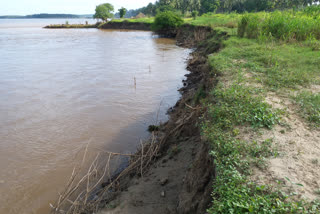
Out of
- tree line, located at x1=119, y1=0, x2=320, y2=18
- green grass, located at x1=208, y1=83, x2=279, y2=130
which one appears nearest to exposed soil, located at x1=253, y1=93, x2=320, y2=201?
green grass, located at x1=208, y1=83, x2=279, y2=130

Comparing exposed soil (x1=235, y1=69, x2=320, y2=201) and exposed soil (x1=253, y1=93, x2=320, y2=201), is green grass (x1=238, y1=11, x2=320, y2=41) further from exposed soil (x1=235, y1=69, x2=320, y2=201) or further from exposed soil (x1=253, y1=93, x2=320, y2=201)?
exposed soil (x1=253, y1=93, x2=320, y2=201)

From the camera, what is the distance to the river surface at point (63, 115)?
6.13 metres

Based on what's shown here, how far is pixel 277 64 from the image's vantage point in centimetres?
802

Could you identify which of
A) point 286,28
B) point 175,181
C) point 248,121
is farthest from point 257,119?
point 286,28

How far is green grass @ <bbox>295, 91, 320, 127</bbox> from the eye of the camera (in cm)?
462

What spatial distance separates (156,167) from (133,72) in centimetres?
1208

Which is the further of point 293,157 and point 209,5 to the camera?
point 209,5

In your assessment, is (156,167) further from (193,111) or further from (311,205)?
(311,205)

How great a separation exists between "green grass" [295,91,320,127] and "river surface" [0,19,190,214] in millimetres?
4812

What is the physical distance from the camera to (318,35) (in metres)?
11.9

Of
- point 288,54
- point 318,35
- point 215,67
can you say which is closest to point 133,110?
point 215,67

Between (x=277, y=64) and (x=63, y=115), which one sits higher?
(x=277, y=64)

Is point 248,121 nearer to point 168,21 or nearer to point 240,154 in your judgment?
point 240,154

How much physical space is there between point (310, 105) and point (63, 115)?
884 cm
